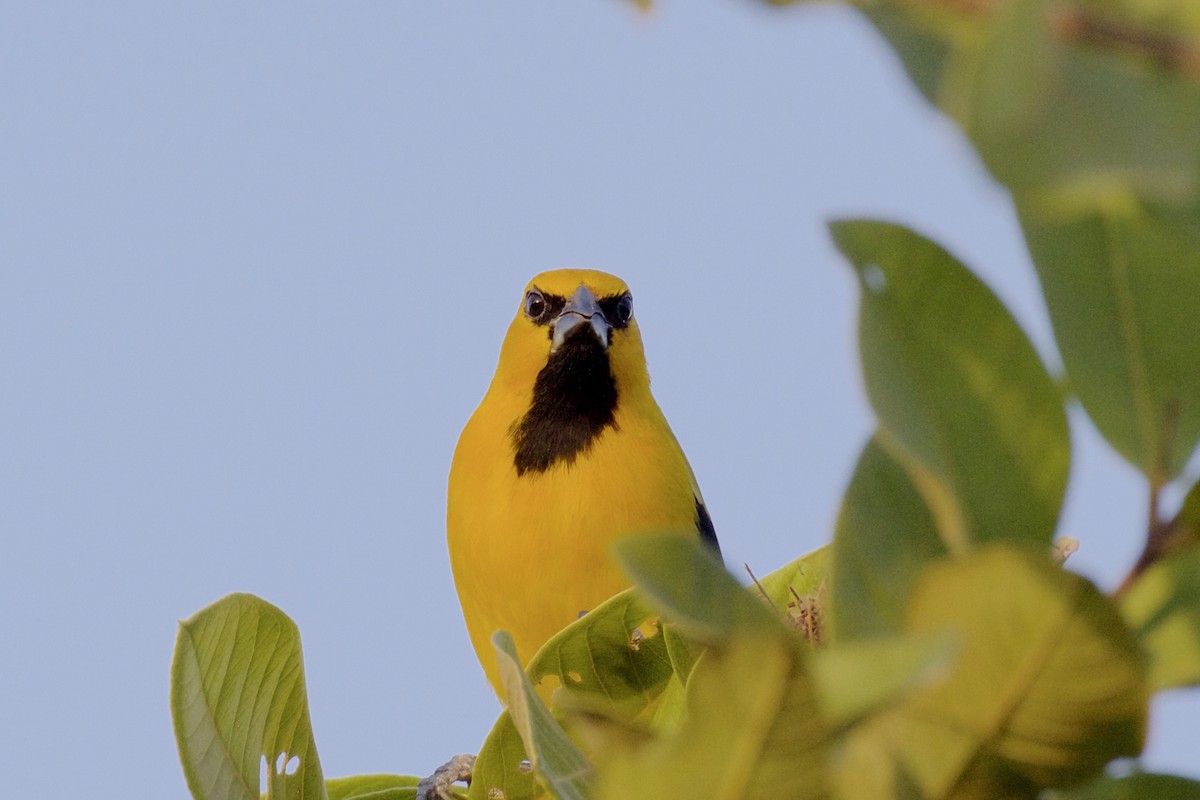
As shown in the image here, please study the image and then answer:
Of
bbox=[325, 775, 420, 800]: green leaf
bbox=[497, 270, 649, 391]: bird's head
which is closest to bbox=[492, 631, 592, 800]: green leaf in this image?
bbox=[325, 775, 420, 800]: green leaf

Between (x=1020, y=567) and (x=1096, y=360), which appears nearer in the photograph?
(x=1020, y=567)

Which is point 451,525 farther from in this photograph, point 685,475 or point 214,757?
point 214,757

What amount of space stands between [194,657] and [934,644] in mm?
1461

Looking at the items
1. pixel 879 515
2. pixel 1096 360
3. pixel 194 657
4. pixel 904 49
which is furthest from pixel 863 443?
pixel 194 657

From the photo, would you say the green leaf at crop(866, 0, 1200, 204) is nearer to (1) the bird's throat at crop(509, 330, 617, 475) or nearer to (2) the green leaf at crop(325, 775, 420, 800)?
(2) the green leaf at crop(325, 775, 420, 800)

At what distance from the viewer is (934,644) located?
544 mm

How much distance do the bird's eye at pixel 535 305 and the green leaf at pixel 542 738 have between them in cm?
478

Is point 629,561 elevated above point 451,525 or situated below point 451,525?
above

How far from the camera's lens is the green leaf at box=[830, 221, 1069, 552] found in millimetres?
809

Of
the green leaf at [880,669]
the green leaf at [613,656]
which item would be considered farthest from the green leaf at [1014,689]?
the green leaf at [613,656]

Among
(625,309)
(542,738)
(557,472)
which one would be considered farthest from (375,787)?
(625,309)

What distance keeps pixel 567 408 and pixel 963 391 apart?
15.3 feet

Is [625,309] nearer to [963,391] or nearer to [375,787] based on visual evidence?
[375,787]

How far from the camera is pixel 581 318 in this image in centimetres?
580
